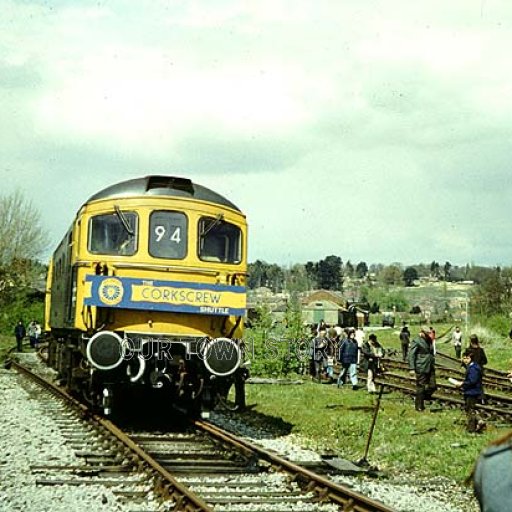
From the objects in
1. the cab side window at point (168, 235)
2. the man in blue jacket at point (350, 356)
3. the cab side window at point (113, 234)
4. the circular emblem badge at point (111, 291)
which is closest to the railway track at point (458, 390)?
the man in blue jacket at point (350, 356)

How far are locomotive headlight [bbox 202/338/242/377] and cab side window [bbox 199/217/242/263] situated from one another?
1.26 m

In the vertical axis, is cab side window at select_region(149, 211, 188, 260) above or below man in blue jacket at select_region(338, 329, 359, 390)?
above

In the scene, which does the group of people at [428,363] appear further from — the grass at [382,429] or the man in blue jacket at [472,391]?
the grass at [382,429]

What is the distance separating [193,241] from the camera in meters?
12.0

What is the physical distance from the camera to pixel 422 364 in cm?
1538

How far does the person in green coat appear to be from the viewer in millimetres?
15289

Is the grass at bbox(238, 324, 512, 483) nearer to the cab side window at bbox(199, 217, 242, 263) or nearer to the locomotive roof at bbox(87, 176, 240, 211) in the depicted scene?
the cab side window at bbox(199, 217, 242, 263)

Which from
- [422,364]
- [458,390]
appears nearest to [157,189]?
[422,364]

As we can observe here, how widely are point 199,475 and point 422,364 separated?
296 inches

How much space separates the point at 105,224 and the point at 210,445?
340cm

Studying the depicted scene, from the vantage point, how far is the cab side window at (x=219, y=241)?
12.1 m

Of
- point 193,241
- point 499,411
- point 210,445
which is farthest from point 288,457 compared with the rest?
point 499,411

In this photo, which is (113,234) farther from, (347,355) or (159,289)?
(347,355)

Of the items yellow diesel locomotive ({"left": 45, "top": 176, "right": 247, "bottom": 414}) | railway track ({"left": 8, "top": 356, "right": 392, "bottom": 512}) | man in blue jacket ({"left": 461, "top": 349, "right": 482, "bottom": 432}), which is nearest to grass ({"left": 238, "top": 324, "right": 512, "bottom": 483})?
man in blue jacket ({"left": 461, "top": 349, "right": 482, "bottom": 432})
